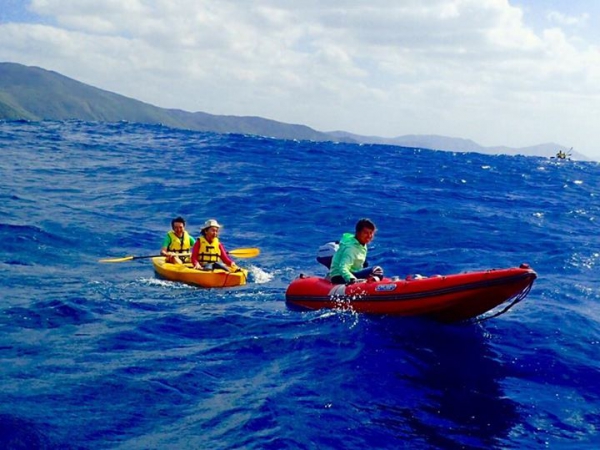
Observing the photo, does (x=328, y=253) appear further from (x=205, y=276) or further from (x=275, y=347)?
(x=275, y=347)

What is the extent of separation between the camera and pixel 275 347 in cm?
843

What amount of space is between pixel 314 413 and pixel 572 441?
255 centimetres

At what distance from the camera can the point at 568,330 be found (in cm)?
980

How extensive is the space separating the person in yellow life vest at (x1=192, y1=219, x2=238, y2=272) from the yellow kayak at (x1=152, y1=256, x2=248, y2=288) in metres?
0.38

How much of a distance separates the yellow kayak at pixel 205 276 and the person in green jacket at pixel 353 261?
308 cm

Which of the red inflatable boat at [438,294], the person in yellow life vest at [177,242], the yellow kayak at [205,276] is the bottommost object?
the yellow kayak at [205,276]

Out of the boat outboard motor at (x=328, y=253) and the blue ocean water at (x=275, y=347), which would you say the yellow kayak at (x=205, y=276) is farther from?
the boat outboard motor at (x=328, y=253)

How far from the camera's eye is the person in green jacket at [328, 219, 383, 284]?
9906 mm

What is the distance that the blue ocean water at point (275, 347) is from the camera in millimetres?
6125

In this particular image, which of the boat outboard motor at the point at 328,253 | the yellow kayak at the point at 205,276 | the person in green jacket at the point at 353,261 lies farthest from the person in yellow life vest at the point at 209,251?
the person in green jacket at the point at 353,261

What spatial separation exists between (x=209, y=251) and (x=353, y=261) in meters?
4.47

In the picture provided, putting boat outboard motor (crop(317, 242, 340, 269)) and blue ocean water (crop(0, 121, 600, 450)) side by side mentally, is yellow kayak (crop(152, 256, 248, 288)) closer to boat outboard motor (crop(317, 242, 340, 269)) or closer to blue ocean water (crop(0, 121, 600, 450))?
blue ocean water (crop(0, 121, 600, 450))

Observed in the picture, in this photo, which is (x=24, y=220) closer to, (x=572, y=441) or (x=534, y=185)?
(x=572, y=441)

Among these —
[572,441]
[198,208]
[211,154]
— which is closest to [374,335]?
[572,441]
